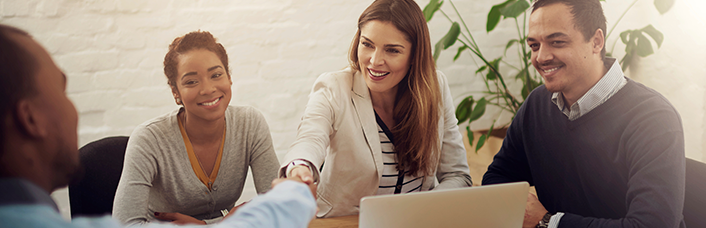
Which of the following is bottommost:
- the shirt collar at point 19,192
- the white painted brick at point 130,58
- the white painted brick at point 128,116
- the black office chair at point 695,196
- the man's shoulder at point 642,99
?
the black office chair at point 695,196

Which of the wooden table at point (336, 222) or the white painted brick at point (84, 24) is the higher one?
the white painted brick at point (84, 24)

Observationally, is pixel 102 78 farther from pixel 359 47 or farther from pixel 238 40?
pixel 359 47

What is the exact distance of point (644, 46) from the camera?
211 centimetres

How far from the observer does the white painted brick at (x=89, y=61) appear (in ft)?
6.25

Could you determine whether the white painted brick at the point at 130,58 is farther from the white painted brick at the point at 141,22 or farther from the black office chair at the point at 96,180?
the black office chair at the point at 96,180

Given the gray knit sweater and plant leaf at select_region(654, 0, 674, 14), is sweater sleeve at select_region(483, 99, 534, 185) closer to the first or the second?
the gray knit sweater

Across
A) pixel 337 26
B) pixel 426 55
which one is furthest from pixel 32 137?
pixel 337 26

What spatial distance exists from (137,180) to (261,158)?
1.19ft

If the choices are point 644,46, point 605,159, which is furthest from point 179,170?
point 644,46

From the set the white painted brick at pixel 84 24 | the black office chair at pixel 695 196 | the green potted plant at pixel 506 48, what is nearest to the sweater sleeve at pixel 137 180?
the white painted brick at pixel 84 24

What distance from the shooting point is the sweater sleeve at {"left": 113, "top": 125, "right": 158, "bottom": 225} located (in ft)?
Answer: 3.79

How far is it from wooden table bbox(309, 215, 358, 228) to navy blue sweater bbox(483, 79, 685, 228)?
1.66ft

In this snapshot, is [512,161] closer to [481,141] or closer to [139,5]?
[481,141]

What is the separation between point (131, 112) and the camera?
79.5 inches
